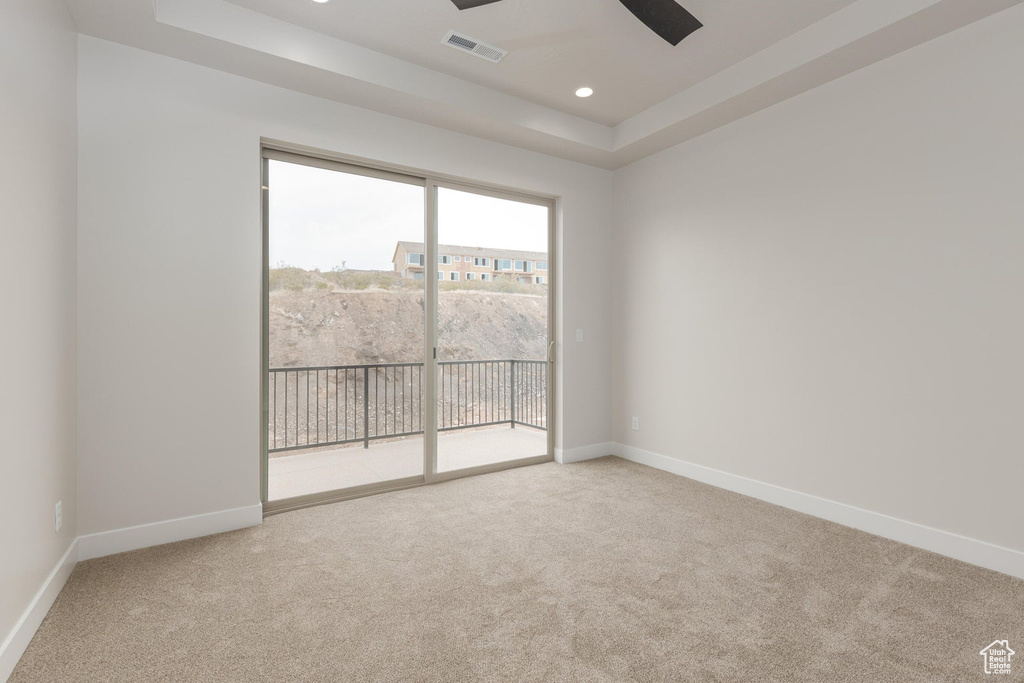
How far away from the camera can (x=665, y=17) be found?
2.28 meters

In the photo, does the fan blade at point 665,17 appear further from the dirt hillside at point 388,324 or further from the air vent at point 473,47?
the dirt hillside at point 388,324

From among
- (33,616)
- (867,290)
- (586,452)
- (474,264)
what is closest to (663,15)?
(867,290)

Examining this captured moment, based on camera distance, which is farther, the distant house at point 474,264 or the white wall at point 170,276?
the distant house at point 474,264

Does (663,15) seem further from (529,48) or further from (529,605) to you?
(529,605)

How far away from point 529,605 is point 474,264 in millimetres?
2646

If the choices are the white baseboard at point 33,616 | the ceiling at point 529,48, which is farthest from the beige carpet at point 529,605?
the ceiling at point 529,48

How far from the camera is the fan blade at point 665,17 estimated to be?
218 cm

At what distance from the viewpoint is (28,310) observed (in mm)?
1903

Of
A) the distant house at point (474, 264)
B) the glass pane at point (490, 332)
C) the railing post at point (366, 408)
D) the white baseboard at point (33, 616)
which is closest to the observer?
the white baseboard at point (33, 616)

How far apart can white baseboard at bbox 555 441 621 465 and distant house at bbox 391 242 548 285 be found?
1542 mm

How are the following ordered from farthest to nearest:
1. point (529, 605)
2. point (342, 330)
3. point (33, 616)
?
point (342, 330)
point (529, 605)
point (33, 616)

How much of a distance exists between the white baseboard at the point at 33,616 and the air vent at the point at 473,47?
3318mm

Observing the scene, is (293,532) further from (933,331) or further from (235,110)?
(933,331)

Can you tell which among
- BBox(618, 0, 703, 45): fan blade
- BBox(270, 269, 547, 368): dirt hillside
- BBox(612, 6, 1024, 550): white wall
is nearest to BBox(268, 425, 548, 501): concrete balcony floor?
BBox(270, 269, 547, 368): dirt hillside
